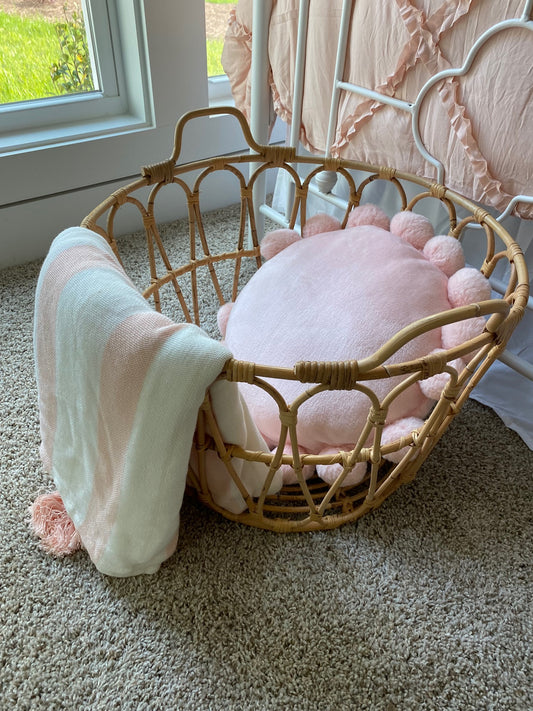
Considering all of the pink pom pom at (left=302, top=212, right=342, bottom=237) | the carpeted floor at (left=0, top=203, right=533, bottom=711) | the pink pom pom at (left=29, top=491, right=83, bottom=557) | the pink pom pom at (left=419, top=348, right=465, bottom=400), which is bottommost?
the carpeted floor at (left=0, top=203, right=533, bottom=711)

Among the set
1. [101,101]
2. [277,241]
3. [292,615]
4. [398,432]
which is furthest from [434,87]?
[101,101]

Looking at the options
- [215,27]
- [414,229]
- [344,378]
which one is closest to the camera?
[344,378]

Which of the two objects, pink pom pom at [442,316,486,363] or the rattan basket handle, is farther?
the rattan basket handle

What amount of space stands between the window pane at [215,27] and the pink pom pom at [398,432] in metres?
1.15

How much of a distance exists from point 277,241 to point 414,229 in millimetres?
232

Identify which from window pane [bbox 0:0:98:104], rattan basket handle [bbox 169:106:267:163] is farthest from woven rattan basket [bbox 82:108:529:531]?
window pane [bbox 0:0:98:104]

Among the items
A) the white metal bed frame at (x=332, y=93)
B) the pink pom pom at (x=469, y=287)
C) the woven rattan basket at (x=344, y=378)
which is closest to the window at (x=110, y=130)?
the white metal bed frame at (x=332, y=93)

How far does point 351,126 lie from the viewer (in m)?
0.93

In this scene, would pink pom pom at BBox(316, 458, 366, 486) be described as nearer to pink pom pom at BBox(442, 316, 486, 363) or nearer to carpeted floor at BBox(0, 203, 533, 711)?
carpeted floor at BBox(0, 203, 533, 711)

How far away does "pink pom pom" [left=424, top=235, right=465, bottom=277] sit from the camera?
2.74ft

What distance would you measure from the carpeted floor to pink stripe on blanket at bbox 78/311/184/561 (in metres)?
0.10

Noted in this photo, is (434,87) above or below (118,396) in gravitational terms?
above

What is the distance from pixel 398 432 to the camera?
71 cm

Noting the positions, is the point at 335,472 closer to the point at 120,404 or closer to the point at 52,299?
the point at 120,404
